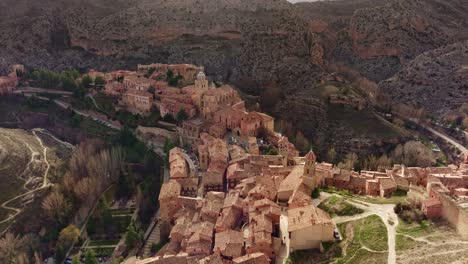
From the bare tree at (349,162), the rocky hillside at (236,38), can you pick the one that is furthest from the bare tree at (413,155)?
the rocky hillside at (236,38)

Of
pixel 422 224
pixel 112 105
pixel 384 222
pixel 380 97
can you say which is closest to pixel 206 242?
pixel 384 222

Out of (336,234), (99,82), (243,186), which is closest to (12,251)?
(243,186)

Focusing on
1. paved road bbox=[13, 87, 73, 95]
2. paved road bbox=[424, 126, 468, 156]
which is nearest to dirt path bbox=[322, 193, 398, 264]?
paved road bbox=[424, 126, 468, 156]

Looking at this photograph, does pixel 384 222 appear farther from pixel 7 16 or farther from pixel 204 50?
pixel 7 16

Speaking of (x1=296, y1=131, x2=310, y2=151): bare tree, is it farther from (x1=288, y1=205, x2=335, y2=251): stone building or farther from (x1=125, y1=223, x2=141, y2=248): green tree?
(x1=288, y1=205, x2=335, y2=251): stone building

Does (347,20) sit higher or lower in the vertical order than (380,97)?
higher

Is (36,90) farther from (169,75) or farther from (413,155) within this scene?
(413,155)
